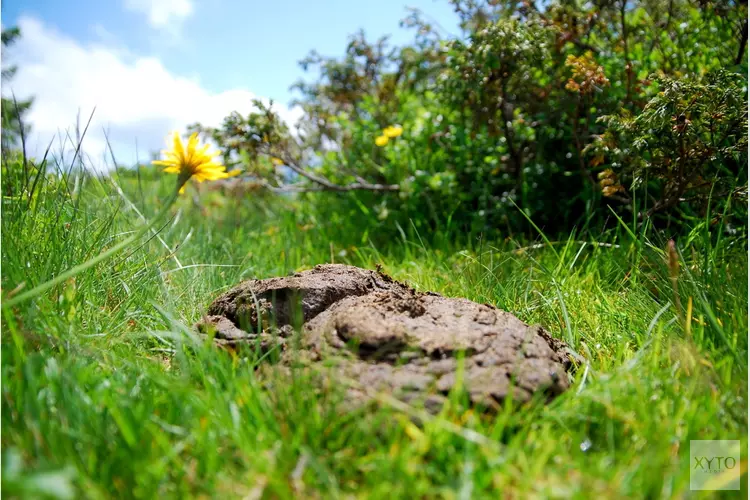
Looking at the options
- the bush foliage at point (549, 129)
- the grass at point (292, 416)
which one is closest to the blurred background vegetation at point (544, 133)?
the bush foliage at point (549, 129)

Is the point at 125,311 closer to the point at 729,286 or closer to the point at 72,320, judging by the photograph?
the point at 72,320

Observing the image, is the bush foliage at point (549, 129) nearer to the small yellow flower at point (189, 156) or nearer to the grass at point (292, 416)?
the grass at point (292, 416)

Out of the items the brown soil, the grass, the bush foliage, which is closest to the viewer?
the grass

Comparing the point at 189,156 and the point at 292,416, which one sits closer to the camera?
the point at 292,416

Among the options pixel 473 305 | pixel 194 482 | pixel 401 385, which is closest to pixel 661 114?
pixel 473 305

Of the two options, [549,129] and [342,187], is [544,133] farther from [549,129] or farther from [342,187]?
[342,187]

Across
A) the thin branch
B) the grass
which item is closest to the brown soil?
the grass

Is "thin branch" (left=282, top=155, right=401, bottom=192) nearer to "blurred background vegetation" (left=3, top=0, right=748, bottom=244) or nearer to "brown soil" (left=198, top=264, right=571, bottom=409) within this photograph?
"blurred background vegetation" (left=3, top=0, right=748, bottom=244)

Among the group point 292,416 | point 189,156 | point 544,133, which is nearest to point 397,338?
point 292,416
